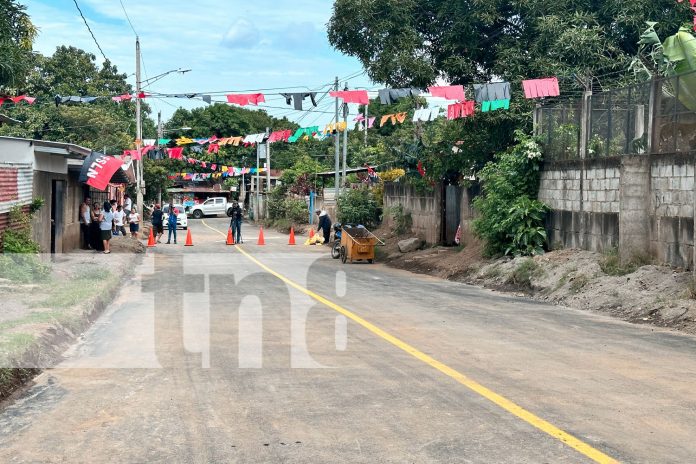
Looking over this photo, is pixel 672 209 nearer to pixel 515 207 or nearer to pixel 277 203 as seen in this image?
pixel 515 207

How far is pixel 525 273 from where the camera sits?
1909 centimetres

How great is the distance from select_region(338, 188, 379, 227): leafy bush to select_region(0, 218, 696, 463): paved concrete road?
22117 millimetres

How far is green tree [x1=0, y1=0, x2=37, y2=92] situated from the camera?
61.3ft

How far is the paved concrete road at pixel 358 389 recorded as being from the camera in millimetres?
6090

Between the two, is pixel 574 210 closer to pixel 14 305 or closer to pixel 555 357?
pixel 555 357

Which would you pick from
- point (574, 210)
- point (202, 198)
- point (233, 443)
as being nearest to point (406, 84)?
point (574, 210)

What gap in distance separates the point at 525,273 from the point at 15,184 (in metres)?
11.9

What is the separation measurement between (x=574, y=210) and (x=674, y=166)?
4083 mm

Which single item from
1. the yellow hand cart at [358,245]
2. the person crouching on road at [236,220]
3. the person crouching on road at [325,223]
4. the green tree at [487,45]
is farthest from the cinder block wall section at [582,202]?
the person crouching on road at [236,220]

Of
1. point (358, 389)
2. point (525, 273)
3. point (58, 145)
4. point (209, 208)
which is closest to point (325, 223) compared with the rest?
point (58, 145)

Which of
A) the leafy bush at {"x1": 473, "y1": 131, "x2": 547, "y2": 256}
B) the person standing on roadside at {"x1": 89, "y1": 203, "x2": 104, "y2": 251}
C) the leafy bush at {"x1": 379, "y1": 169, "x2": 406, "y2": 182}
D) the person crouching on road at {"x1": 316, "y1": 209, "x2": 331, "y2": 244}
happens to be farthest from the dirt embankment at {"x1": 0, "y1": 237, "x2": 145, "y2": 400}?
the leafy bush at {"x1": 379, "y1": 169, "x2": 406, "y2": 182}

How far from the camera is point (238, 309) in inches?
561

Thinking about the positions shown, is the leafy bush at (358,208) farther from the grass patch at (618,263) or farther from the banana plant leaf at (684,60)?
the banana plant leaf at (684,60)

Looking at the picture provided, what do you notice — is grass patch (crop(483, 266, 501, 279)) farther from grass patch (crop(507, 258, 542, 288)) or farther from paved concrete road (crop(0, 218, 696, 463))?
paved concrete road (crop(0, 218, 696, 463))
